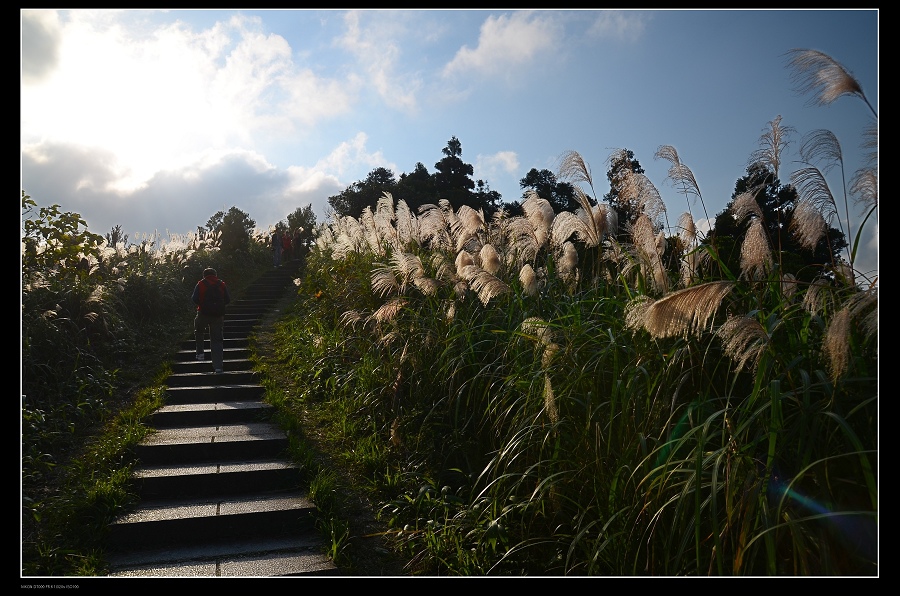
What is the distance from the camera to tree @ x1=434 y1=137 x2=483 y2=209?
1789cm

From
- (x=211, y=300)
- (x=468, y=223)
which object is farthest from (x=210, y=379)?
(x=468, y=223)

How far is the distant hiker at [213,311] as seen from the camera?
26.8 feet

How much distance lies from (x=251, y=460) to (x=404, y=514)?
6.23 feet

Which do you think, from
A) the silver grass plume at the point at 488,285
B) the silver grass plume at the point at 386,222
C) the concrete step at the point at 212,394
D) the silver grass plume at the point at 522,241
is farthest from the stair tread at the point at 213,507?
the silver grass plume at the point at 386,222

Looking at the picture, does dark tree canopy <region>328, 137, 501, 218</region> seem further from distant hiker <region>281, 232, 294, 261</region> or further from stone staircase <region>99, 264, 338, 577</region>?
stone staircase <region>99, 264, 338, 577</region>

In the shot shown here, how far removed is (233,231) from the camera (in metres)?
18.8

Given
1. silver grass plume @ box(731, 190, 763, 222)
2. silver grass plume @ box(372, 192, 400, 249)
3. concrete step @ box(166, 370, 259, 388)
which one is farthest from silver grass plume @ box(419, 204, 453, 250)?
silver grass plume @ box(731, 190, 763, 222)

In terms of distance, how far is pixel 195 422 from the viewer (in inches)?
253

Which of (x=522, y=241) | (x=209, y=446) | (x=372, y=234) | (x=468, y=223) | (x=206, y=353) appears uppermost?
(x=372, y=234)

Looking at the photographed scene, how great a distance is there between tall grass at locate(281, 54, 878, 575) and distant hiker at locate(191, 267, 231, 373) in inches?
112

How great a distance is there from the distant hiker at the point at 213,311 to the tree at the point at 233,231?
1028 cm

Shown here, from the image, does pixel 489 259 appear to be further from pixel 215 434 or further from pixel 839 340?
pixel 215 434

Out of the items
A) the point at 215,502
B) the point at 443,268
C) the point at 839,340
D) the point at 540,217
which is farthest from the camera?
the point at 443,268

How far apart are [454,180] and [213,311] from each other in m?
11.7
